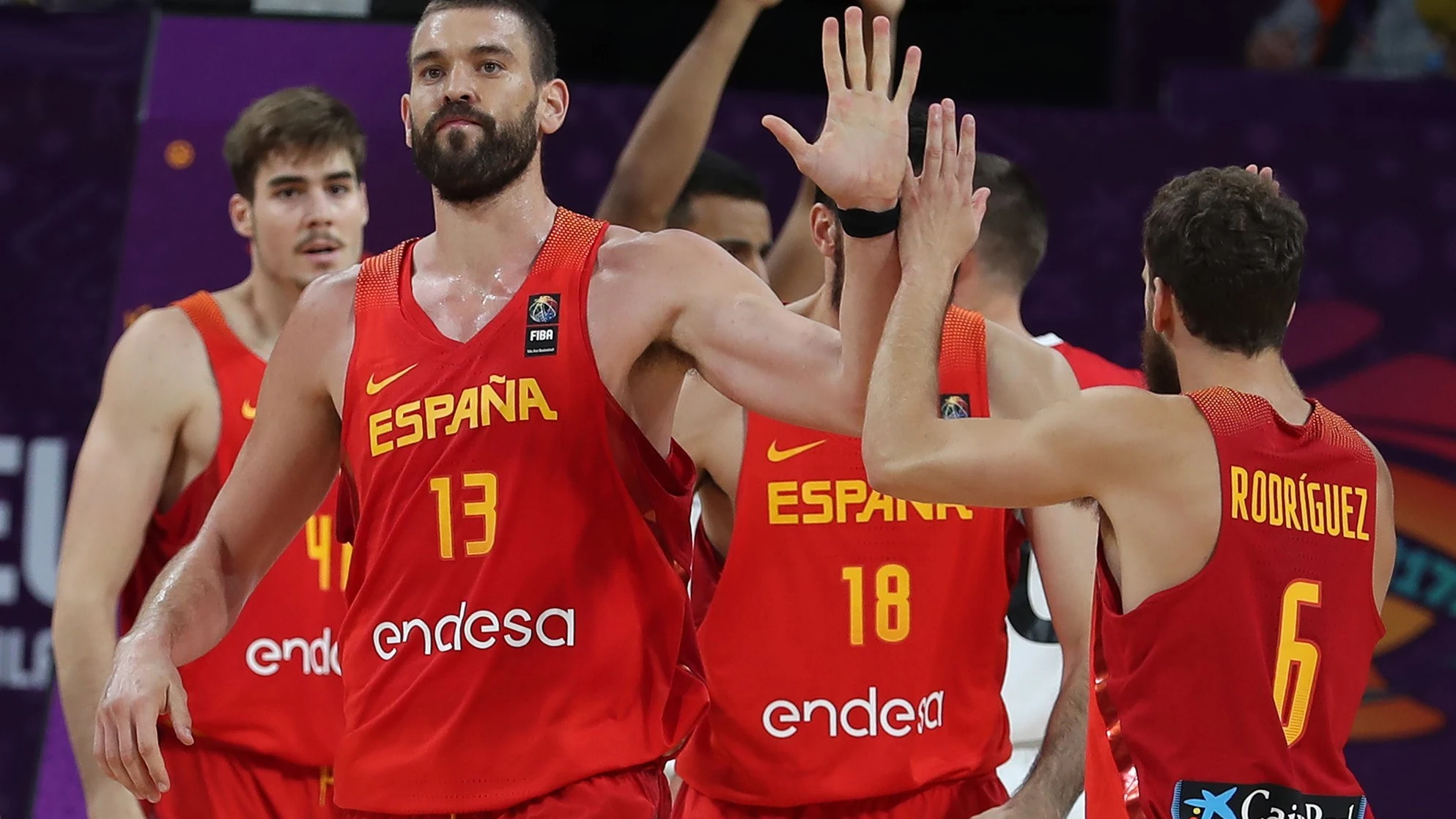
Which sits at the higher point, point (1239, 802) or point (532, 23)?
point (532, 23)

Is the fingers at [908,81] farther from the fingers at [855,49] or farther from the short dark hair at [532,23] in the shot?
the short dark hair at [532,23]

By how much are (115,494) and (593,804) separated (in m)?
1.94

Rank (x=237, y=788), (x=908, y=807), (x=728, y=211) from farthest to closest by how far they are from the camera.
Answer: (x=728, y=211), (x=237, y=788), (x=908, y=807)

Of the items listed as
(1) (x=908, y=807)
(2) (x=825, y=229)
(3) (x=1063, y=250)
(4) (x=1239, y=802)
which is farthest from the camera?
(3) (x=1063, y=250)

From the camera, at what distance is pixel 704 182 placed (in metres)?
5.77

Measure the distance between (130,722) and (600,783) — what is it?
2.71ft

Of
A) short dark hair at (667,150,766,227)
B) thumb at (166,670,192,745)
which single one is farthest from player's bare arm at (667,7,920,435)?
short dark hair at (667,150,766,227)

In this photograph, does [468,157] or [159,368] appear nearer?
[468,157]

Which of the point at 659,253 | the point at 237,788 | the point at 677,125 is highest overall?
the point at 677,125

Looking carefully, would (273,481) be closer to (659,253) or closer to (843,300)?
(659,253)

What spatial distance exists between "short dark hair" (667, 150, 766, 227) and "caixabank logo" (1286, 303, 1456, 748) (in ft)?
6.31

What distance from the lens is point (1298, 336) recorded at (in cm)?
625

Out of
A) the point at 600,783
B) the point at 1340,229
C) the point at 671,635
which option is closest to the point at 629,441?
the point at 671,635

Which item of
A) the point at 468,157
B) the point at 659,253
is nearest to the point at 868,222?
the point at 659,253
